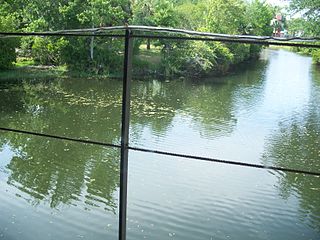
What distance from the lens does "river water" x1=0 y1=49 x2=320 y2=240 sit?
4988 millimetres

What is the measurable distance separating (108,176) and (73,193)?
2.71 ft

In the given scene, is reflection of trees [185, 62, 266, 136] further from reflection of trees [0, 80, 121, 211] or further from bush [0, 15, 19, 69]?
bush [0, 15, 19, 69]

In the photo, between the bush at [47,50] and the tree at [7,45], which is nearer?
the tree at [7,45]

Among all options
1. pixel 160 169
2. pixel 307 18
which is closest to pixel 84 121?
pixel 160 169

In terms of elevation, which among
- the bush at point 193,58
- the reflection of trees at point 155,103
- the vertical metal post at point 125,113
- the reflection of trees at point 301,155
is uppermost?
the vertical metal post at point 125,113

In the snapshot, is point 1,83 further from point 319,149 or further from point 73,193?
point 319,149

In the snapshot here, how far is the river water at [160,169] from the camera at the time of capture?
499cm

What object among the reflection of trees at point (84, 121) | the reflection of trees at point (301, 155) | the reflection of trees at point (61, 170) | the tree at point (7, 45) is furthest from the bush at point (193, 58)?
the reflection of trees at point (61, 170)

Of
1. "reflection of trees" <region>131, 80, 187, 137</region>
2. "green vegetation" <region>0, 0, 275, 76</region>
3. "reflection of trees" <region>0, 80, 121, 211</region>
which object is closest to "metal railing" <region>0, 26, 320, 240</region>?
"reflection of trees" <region>0, 80, 121, 211</region>

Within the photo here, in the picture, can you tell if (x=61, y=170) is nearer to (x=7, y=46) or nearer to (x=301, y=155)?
(x=301, y=155)

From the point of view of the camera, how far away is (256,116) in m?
11.0

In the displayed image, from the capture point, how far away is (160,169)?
268 inches

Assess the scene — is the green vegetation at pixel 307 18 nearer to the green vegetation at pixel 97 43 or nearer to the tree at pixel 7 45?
the green vegetation at pixel 97 43

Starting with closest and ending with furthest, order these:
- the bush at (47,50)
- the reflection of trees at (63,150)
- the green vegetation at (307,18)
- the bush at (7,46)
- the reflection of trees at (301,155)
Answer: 1. the reflection of trees at (63,150)
2. the reflection of trees at (301,155)
3. the green vegetation at (307,18)
4. the bush at (7,46)
5. the bush at (47,50)
